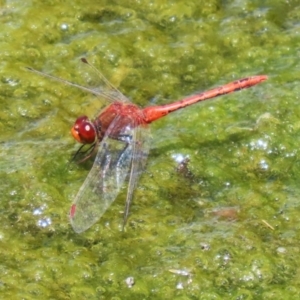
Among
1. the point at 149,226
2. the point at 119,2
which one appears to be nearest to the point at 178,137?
the point at 149,226

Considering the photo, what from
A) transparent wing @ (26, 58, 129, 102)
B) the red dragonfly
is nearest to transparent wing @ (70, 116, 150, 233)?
the red dragonfly

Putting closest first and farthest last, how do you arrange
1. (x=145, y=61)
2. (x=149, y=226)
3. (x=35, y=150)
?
(x=149, y=226), (x=35, y=150), (x=145, y=61)

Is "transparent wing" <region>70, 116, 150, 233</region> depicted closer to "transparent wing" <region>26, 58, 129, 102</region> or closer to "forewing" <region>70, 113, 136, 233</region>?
"forewing" <region>70, 113, 136, 233</region>

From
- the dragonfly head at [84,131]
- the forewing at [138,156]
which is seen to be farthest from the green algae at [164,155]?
the dragonfly head at [84,131]

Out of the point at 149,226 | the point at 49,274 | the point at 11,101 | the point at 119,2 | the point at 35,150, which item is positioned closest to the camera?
the point at 49,274

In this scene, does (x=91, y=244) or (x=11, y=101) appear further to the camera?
(x=11, y=101)

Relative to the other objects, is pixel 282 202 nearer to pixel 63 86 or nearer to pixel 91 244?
pixel 91 244

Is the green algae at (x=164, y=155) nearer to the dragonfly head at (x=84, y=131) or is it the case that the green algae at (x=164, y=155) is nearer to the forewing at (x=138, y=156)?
the forewing at (x=138, y=156)
